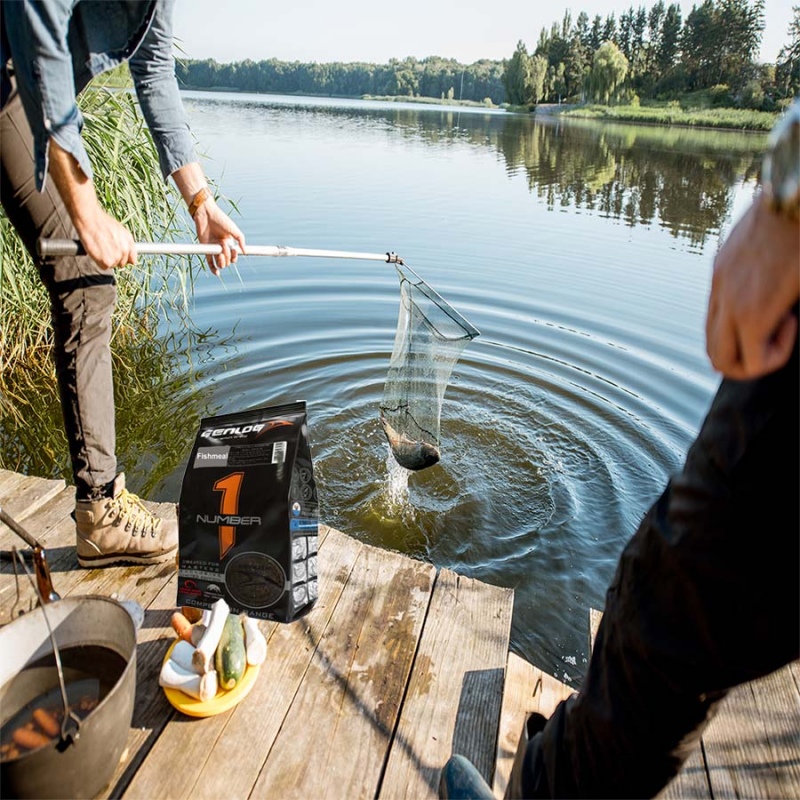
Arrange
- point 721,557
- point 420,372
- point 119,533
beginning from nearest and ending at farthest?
point 721,557, point 119,533, point 420,372

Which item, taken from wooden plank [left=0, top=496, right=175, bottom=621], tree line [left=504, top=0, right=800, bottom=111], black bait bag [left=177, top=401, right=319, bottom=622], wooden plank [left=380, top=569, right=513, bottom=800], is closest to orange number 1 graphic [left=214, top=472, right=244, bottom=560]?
black bait bag [left=177, top=401, right=319, bottom=622]

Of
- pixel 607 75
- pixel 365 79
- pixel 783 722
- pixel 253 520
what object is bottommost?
pixel 783 722

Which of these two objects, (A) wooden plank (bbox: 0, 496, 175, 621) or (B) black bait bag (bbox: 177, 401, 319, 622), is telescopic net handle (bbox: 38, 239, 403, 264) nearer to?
(B) black bait bag (bbox: 177, 401, 319, 622)

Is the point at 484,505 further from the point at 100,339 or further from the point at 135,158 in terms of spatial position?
the point at 135,158

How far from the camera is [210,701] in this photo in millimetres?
1663

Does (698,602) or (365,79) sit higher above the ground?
(365,79)

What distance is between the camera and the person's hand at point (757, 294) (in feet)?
2.22

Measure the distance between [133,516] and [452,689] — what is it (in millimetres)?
1255

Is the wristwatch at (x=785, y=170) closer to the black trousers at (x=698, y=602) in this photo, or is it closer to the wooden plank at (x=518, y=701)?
the black trousers at (x=698, y=602)

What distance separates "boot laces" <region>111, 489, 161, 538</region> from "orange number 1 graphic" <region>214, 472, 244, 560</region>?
52 centimetres

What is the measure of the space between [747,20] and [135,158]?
67.0 m

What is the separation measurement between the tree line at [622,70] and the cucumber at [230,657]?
169 ft

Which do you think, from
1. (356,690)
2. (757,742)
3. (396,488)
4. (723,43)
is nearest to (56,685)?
(356,690)

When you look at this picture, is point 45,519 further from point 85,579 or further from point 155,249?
point 155,249
